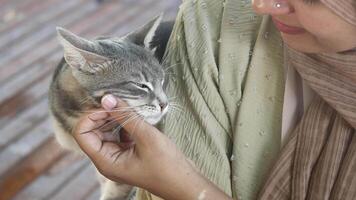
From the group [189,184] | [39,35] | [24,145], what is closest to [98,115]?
[189,184]

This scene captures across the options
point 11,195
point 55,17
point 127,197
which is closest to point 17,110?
point 11,195

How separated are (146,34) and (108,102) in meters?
0.20

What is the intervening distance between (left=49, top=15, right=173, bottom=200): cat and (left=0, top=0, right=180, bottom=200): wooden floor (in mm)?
685

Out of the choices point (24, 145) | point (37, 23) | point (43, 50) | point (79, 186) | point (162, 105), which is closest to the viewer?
point (162, 105)

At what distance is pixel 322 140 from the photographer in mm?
781

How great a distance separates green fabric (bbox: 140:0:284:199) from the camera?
0.82 meters

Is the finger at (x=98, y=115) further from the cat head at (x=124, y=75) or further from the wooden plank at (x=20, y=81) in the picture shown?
the wooden plank at (x=20, y=81)

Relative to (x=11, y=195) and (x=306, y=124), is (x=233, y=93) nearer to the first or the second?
(x=306, y=124)

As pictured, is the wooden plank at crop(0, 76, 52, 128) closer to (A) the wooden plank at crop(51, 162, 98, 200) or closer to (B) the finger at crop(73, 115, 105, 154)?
(A) the wooden plank at crop(51, 162, 98, 200)

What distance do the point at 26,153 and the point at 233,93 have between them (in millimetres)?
1102

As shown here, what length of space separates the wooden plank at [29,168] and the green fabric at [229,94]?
926 mm

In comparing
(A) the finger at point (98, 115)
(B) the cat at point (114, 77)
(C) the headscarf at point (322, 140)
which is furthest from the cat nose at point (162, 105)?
(C) the headscarf at point (322, 140)

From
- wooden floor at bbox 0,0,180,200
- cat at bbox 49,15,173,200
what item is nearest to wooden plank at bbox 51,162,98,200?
wooden floor at bbox 0,0,180,200

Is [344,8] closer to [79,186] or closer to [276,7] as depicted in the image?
[276,7]
